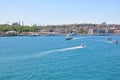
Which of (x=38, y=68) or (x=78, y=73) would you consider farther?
(x=38, y=68)

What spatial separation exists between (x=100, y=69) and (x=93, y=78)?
22.7 feet

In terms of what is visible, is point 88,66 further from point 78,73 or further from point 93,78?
point 93,78

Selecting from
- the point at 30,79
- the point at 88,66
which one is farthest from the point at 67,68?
the point at 30,79

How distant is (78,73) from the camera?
3731 cm

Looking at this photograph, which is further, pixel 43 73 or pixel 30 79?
pixel 43 73

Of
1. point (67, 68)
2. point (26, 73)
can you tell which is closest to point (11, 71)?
point (26, 73)

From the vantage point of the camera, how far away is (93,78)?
34.0 metres

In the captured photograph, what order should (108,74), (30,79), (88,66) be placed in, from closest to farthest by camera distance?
(30,79) → (108,74) → (88,66)

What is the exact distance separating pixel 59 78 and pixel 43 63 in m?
12.0

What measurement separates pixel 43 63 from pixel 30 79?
12.8 meters

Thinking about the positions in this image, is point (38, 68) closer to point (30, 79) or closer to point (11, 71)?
point (11, 71)

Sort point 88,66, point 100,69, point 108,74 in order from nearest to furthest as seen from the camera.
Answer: point 108,74 < point 100,69 < point 88,66

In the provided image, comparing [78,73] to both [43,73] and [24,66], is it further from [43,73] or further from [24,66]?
[24,66]

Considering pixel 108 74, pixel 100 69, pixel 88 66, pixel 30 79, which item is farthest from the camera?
pixel 88 66
